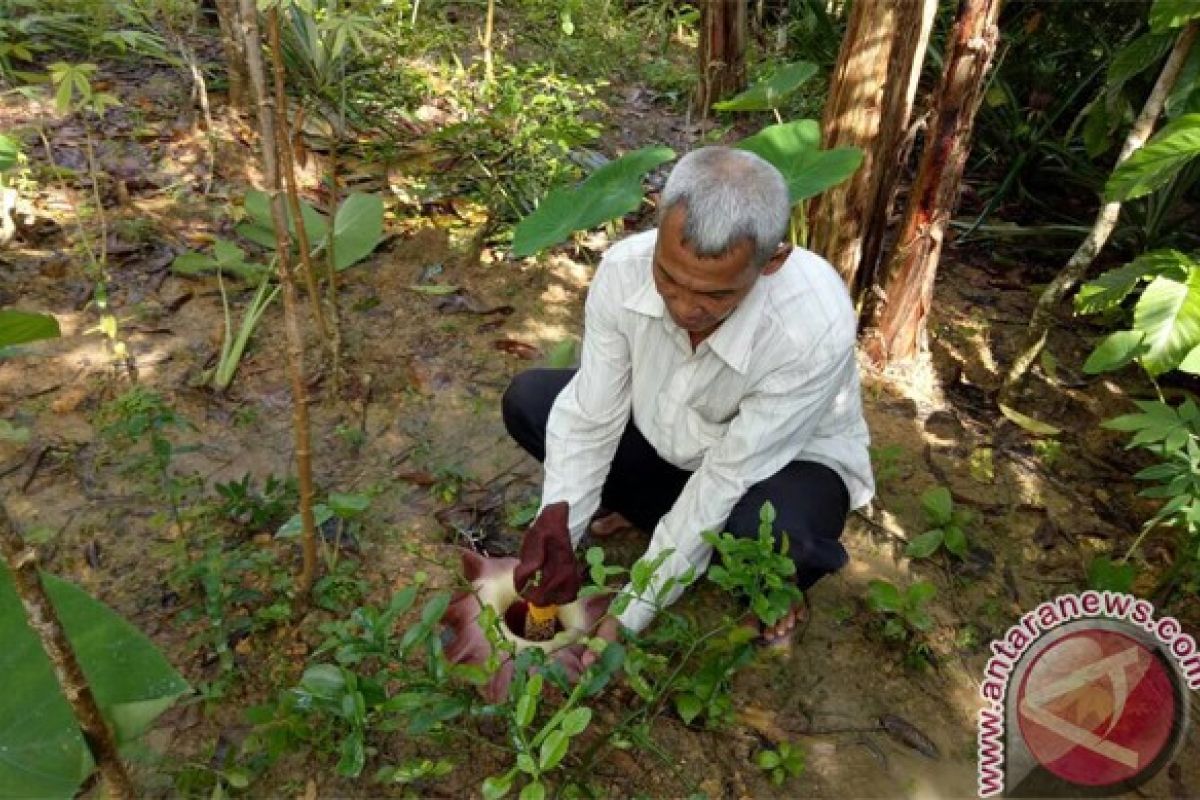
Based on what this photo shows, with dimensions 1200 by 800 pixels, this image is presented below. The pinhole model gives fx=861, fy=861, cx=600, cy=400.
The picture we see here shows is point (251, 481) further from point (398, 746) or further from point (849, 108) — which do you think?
point (849, 108)

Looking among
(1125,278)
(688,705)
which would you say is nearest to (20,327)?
(688,705)

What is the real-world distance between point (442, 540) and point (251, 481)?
1.84ft

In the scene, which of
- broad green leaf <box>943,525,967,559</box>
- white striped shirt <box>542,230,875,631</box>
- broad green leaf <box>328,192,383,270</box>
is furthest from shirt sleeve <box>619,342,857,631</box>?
broad green leaf <box>328,192,383,270</box>

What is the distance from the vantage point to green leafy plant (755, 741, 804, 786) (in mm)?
1694

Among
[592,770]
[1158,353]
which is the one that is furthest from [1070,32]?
[592,770]

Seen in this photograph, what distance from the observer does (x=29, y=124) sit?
3400 millimetres

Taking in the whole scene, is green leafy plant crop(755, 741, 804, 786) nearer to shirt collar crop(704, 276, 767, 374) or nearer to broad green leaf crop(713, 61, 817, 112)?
shirt collar crop(704, 276, 767, 374)

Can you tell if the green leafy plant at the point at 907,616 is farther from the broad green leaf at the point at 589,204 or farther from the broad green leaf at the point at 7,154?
the broad green leaf at the point at 7,154

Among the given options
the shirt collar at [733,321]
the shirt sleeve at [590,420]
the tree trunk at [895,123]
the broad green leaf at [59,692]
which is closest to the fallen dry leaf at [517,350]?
the shirt sleeve at [590,420]

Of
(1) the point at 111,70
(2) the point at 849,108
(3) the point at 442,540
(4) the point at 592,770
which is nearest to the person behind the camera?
(4) the point at 592,770

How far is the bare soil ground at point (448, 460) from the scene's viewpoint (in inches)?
70.6

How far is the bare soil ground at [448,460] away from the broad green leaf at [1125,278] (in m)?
0.52

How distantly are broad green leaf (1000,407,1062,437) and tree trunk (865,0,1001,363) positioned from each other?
13.8 inches

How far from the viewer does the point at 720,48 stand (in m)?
4.43
